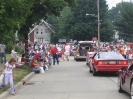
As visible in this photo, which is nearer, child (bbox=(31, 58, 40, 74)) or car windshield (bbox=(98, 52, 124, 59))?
car windshield (bbox=(98, 52, 124, 59))

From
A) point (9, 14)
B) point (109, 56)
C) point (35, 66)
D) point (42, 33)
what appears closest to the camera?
point (9, 14)

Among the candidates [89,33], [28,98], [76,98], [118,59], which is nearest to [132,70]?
[76,98]

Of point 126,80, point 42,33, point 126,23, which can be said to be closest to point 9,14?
point 126,80

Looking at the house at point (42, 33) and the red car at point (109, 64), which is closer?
the red car at point (109, 64)

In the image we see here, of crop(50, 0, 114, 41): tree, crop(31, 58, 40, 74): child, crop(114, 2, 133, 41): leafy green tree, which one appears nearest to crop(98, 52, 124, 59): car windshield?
crop(31, 58, 40, 74): child

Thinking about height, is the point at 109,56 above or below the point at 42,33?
below

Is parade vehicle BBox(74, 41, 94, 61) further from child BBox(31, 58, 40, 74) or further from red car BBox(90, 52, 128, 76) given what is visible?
red car BBox(90, 52, 128, 76)

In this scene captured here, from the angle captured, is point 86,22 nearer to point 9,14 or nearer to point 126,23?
point 126,23

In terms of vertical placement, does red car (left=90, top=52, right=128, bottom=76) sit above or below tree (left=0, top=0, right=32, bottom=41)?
below

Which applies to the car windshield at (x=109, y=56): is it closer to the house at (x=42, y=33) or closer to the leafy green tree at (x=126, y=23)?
the leafy green tree at (x=126, y=23)

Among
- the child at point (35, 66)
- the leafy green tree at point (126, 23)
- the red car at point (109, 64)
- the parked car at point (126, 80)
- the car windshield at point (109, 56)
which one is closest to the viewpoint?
the parked car at point (126, 80)

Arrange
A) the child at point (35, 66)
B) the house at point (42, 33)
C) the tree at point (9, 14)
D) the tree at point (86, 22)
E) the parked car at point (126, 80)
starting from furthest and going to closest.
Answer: the house at point (42, 33), the tree at point (86, 22), the child at point (35, 66), the tree at point (9, 14), the parked car at point (126, 80)

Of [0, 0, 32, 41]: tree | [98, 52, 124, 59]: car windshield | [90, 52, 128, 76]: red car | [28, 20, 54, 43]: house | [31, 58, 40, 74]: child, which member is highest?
[28, 20, 54, 43]: house

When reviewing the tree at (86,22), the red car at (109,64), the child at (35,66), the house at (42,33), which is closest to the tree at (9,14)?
the red car at (109,64)
